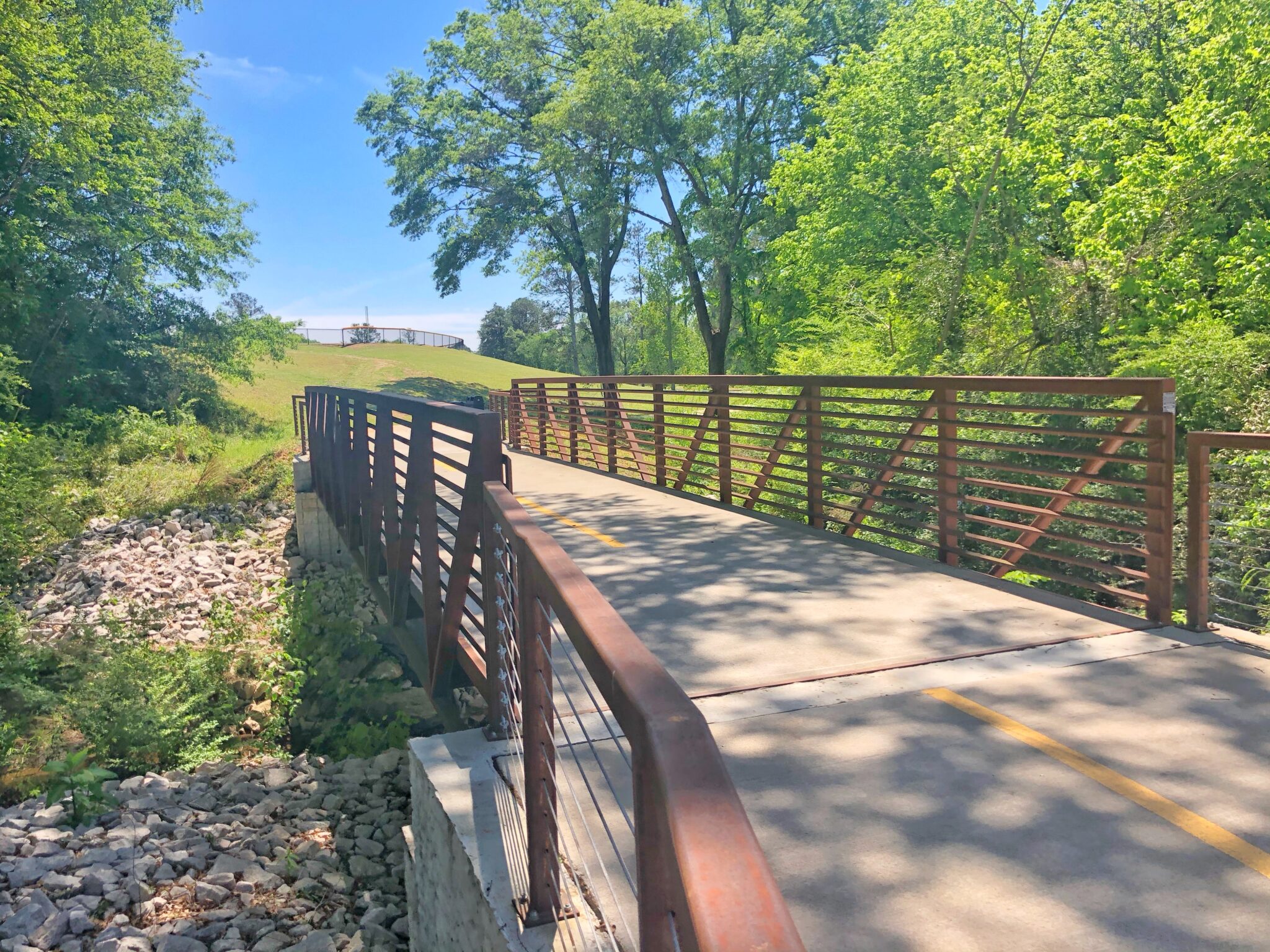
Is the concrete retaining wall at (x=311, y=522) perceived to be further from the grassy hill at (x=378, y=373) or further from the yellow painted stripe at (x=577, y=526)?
the grassy hill at (x=378, y=373)

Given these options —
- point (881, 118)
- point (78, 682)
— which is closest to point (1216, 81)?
point (881, 118)

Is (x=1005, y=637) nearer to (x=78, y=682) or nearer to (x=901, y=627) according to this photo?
(x=901, y=627)

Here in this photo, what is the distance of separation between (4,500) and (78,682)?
30.3ft

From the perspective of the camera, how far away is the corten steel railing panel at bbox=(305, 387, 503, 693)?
16.2 ft

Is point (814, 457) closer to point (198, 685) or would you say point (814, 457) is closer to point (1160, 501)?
point (1160, 501)

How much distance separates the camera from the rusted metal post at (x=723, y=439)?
11891mm

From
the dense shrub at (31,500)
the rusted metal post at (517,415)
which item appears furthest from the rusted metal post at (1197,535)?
the dense shrub at (31,500)

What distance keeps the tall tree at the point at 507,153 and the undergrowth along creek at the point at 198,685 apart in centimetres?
2557

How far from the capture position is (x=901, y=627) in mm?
6012

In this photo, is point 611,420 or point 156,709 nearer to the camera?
point 156,709

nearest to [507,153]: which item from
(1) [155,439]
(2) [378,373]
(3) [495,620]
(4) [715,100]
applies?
(4) [715,100]

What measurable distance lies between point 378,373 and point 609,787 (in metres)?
68.4

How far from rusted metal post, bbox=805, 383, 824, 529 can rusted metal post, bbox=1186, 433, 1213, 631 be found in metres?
4.19

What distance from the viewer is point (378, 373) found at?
68.4m
